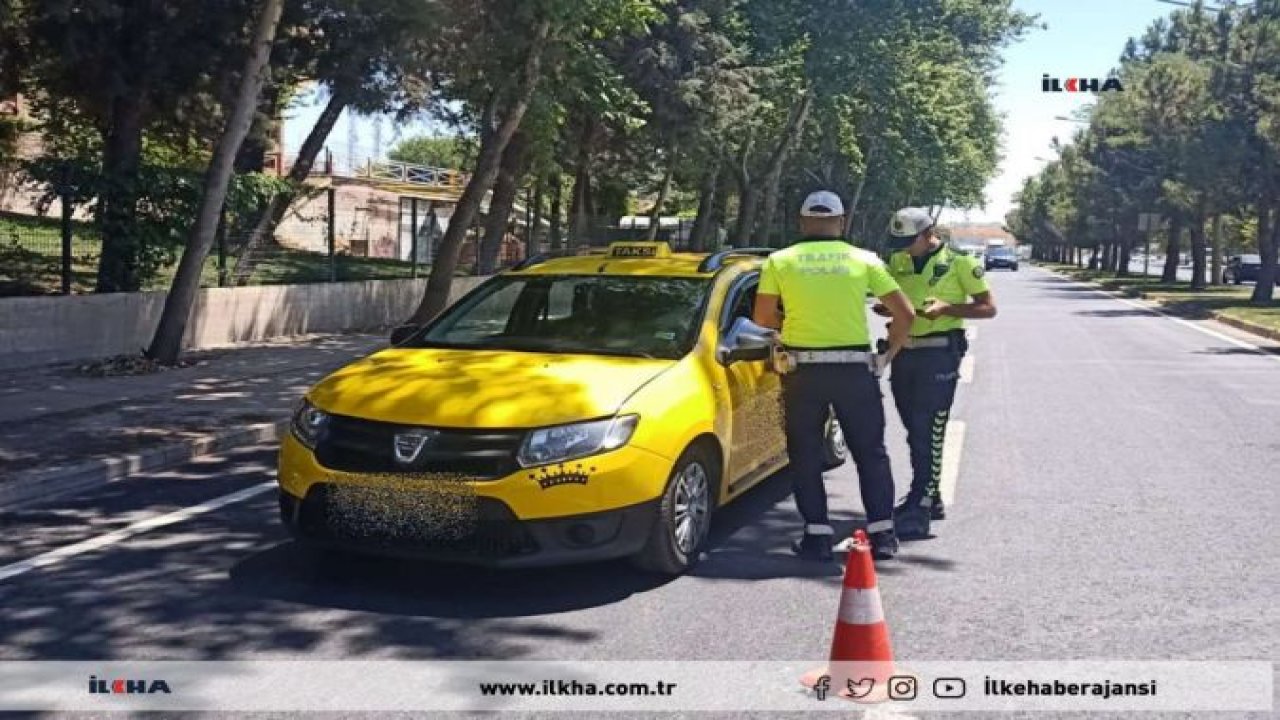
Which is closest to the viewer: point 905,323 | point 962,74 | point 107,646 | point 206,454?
point 107,646

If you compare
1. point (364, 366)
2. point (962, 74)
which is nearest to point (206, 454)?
point (364, 366)

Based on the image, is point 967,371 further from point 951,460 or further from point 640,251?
point 640,251

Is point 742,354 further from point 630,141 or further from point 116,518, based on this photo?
point 630,141

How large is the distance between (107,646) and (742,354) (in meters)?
3.16

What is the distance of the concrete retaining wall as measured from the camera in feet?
43.9

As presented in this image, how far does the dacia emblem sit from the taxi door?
164cm

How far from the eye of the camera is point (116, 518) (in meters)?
7.11

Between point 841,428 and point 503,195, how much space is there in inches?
672

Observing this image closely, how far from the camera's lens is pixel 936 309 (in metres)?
6.56

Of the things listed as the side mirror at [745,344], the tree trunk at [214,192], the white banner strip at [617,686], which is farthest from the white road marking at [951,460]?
the tree trunk at [214,192]

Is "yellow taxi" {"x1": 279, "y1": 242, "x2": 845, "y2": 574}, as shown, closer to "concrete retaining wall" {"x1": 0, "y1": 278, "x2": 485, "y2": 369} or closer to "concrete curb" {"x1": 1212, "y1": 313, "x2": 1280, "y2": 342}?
"concrete retaining wall" {"x1": 0, "y1": 278, "x2": 485, "y2": 369}

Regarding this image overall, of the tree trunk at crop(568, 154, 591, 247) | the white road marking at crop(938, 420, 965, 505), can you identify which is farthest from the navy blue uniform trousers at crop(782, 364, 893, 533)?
the tree trunk at crop(568, 154, 591, 247)

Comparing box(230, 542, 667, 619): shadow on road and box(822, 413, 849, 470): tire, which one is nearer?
box(230, 542, 667, 619): shadow on road

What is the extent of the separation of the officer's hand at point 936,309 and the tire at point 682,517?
1.47 meters
